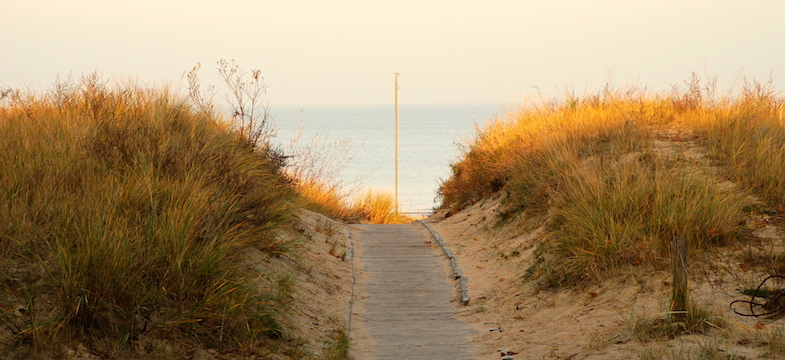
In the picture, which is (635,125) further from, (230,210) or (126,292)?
(126,292)

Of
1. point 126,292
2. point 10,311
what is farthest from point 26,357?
point 126,292

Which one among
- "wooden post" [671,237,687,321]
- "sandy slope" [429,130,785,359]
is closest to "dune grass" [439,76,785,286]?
"sandy slope" [429,130,785,359]

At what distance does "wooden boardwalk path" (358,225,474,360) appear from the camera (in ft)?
27.1

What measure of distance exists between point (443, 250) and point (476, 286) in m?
2.48

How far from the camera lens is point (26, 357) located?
5.79m

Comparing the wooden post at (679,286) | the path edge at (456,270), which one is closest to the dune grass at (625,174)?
the path edge at (456,270)

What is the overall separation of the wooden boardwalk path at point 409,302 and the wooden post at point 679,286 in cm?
208

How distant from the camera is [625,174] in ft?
34.1

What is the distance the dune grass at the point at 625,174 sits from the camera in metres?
9.22

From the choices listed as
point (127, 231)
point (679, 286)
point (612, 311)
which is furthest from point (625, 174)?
point (127, 231)

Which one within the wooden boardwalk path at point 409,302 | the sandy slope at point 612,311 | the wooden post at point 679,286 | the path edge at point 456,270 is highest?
the wooden post at point 679,286

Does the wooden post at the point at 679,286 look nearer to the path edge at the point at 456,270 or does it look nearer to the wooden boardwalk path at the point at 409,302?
the wooden boardwalk path at the point at 409,302

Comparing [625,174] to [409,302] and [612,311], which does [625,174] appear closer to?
[612,311]

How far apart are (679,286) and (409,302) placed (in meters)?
4.05
